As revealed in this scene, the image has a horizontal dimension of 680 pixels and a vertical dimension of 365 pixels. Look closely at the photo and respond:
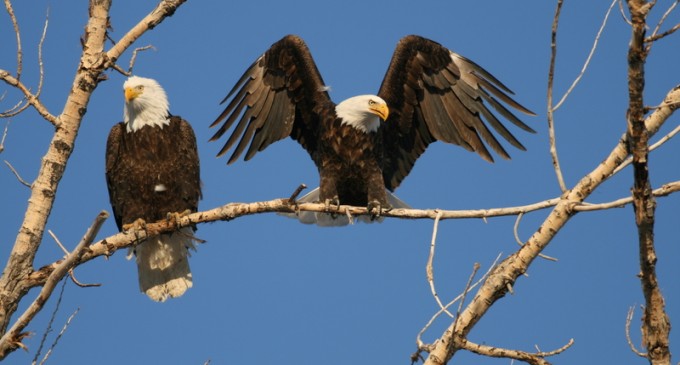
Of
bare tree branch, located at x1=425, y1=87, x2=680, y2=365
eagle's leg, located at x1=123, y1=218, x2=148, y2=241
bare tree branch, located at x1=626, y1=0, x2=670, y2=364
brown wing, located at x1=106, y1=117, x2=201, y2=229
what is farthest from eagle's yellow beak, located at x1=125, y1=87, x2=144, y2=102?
bare tree branch, located at x1=626, y1=0, x2=670, y2=364

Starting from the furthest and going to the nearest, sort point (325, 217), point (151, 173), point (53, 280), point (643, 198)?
1. point (325, 217)
2. point (151, 173)
3. point (53, 280)
4. point (643, 198)

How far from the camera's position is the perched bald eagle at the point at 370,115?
22.9ft

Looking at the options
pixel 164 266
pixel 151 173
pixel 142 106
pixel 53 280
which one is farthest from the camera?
pixel 164 266

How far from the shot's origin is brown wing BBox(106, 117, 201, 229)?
6.38m

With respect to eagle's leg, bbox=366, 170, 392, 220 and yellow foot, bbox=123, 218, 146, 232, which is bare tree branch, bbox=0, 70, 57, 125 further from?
eagle's leg, bbox=366, 170, 392, 220

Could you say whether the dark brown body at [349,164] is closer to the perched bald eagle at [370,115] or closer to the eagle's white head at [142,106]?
the perched bald eagle at [370,115]

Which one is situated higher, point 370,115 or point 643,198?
point 370,115

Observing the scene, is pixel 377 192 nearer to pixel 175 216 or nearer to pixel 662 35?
pixel 175 216

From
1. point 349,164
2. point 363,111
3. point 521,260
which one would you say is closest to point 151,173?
point 349,164

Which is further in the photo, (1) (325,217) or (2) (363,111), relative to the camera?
(1) (325,217)

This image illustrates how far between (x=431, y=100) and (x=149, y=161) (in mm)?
2331

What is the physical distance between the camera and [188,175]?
6508 millimetres

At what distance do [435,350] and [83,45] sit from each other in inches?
105

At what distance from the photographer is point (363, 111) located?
271 inches
